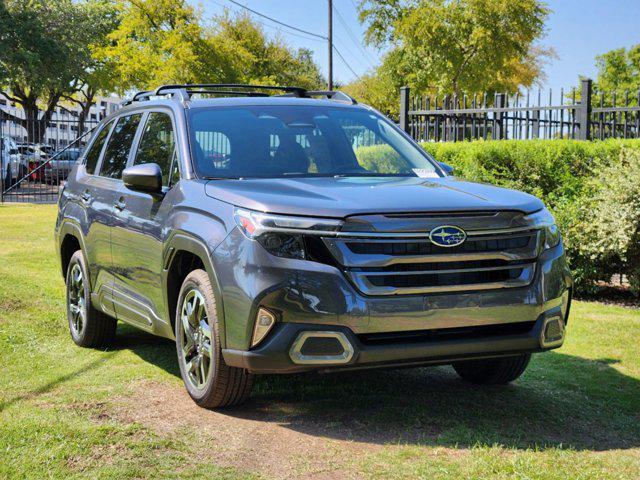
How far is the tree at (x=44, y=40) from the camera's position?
42938mm

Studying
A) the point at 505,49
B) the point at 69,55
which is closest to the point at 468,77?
the point at 505,49

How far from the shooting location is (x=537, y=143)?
38.0 feet

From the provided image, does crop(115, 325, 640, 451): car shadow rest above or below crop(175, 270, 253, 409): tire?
below

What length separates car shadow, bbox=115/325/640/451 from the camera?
4.80m

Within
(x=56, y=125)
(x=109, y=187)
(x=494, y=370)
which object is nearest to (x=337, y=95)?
(x=109, y=187)

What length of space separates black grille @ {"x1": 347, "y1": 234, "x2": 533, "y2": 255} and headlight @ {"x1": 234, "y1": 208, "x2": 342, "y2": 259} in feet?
0.57

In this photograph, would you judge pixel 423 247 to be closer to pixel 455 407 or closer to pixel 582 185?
pixel 455 407

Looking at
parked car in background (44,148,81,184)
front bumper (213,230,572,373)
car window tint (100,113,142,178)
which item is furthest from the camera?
parked car in background (44,148,81,184)

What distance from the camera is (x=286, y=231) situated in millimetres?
4469

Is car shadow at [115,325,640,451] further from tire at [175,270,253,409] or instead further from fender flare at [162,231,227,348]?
fender flare at [162,231,227,348]

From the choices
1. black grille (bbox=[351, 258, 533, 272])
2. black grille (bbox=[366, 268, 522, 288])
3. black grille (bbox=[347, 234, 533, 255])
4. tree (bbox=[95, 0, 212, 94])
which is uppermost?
tree (bbox=[95, 0, 212, 94])

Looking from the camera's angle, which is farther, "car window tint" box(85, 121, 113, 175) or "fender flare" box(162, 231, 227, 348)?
"car window tint" box(85, 121, 113, 175)

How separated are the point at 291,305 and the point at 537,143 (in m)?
7.90

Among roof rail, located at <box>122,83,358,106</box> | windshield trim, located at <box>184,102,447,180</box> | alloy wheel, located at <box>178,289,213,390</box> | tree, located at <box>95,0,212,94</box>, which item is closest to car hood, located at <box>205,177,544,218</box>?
windshield trim, located at <box>184,102,447,180</box>
